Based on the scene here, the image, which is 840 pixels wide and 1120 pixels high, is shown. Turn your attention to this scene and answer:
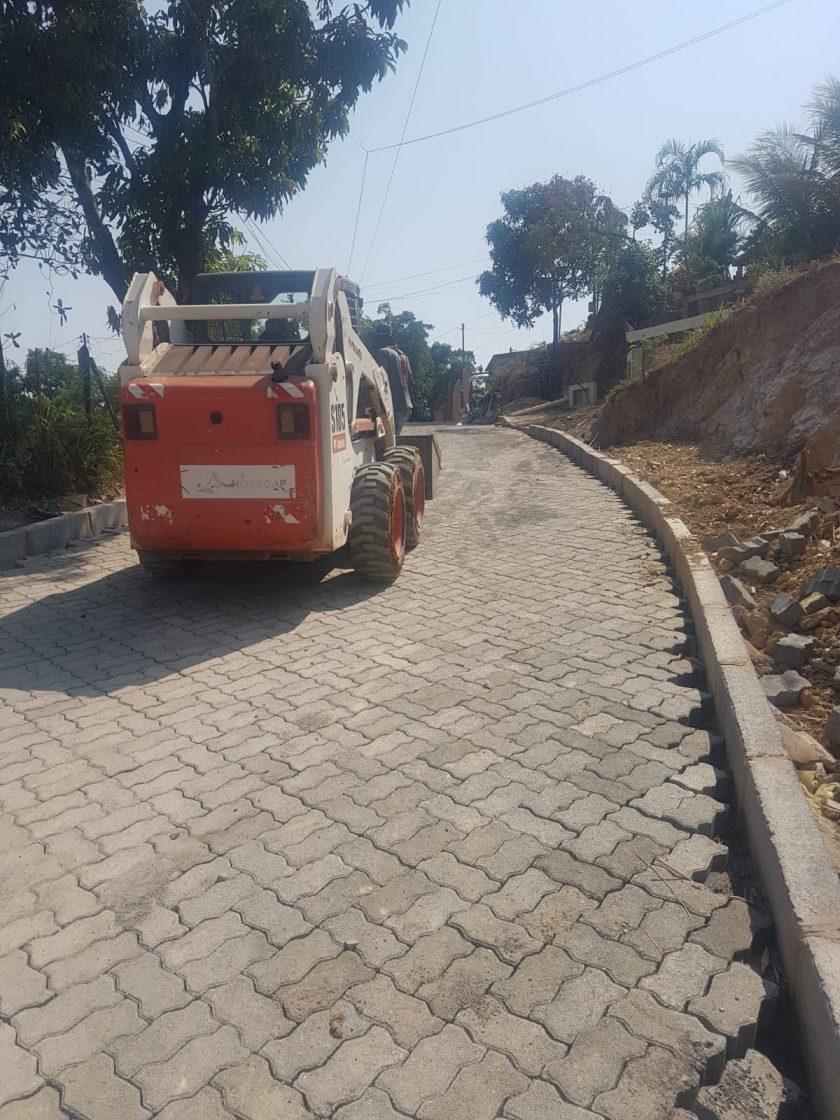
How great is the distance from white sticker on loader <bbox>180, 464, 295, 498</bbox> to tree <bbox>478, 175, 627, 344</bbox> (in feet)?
94.7

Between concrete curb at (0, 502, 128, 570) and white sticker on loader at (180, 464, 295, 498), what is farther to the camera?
concrete curb at (0, 502, 128, 570)

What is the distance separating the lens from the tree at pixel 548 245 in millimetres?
34125

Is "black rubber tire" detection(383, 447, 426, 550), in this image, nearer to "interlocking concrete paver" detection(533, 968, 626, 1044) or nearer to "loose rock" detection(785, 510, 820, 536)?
"loose rock" detection(785, 510, 820, 536)

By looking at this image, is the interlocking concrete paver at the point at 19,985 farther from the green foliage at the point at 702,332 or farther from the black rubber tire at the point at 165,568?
the green foliage at the point at 702,332

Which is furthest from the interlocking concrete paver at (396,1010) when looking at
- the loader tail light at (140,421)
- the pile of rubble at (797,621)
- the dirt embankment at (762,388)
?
the dirt embankment at (762,388)

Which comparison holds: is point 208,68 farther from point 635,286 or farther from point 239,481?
point 635,286

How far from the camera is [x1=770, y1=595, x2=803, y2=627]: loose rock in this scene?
16.4ft

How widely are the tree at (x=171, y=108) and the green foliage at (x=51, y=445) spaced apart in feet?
5.19

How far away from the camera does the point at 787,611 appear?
198 inches

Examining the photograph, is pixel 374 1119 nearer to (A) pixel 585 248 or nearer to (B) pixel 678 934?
(B) pixel 678 934

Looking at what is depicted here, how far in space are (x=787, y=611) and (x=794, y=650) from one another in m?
0.44

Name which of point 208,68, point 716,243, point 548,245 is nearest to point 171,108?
point 208,68

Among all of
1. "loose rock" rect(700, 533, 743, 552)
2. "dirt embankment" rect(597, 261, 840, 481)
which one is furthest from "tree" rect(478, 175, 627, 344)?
"loose rock" rect(700, 533, 743, 552)

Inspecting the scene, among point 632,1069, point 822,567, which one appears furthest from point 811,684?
point 632,1069
